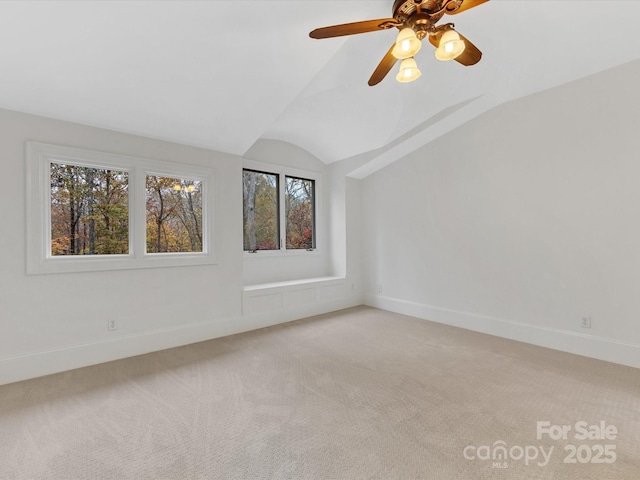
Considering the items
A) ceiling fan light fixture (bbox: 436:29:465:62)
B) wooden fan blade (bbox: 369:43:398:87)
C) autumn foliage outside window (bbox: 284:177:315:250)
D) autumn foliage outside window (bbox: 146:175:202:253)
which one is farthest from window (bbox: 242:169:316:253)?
ceiling fan light fixture (bbox: 436:29:465:62)

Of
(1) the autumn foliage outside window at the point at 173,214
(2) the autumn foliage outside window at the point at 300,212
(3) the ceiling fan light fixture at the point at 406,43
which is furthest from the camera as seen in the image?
(2) the autumn foliage outside window at the point at 300,212

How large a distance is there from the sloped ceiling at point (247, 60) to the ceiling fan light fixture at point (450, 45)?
75 cm

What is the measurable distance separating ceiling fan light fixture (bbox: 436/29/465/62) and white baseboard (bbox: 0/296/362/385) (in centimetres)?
357

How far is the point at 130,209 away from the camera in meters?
3.28

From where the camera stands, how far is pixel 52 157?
112 inches

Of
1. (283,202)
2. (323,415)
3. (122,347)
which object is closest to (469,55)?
(323,415)

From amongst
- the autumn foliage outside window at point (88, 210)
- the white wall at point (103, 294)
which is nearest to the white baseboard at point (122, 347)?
the white wall at point (103, 294)

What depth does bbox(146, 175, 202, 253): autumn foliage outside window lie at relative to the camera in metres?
3.51

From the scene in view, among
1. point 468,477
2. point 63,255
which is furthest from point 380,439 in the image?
point 63,255

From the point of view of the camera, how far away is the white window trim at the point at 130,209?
8.91 ft

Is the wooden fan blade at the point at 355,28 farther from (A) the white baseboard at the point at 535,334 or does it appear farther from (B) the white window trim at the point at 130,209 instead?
(A) the white baseboard at the point at 535,334

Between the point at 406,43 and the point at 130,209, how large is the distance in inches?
121

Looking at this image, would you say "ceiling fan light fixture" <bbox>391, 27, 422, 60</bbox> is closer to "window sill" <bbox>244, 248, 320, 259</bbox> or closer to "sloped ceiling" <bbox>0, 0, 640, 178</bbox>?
"sloped ceiling" <bbox>0, 0, 640, 178</bbox>

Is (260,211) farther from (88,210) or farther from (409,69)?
(409,69)
